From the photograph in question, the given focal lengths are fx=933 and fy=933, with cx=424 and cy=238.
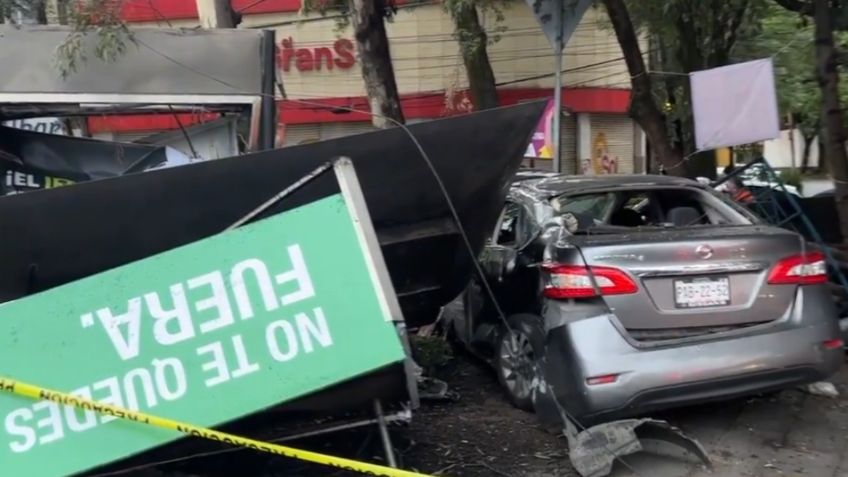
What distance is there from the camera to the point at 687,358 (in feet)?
16.3

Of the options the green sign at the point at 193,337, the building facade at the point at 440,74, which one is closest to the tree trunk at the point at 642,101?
the green sign at the point at 193,337

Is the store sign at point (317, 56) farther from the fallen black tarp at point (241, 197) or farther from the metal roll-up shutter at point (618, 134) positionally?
the fallen black tarp at point (241, 197)

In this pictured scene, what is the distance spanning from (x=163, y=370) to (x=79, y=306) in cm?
43

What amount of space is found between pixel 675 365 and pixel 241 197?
95.2 inches

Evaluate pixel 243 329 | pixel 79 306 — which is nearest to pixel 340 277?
pixel 243 329

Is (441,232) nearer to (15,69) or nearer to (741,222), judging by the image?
(741,222)

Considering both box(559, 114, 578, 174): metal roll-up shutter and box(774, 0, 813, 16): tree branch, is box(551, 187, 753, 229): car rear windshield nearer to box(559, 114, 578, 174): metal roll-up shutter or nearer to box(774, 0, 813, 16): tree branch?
box(774, 0, 813, 16): tree branch

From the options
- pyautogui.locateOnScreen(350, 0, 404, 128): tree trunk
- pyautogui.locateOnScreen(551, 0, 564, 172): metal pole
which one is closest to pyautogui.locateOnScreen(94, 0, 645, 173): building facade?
pyautogui.locateOnScreen(551, 0, 564, 172): metal pole

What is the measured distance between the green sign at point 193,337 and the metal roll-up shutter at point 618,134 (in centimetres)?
1968

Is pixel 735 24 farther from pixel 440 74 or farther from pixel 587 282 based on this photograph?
pixel 587 282

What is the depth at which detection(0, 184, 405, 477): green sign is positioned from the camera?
3.76 metres

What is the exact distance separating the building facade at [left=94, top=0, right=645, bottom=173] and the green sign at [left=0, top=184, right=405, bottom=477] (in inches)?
676

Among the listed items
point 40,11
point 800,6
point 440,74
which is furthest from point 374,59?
point 440,74

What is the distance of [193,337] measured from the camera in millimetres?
3797
